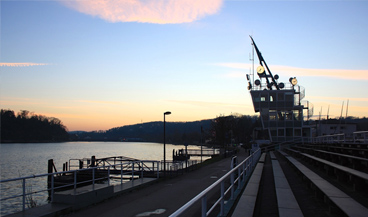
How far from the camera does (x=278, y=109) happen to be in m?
50.8

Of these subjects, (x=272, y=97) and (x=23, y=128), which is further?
(x=23, y=128)

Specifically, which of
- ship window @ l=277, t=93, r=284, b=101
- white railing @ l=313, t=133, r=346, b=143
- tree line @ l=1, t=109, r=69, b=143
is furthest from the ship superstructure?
tree line @ l=1, t=109, r=69, b=143

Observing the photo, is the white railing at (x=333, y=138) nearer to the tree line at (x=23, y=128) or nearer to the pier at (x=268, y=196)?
the pier at (x=268, y=196)

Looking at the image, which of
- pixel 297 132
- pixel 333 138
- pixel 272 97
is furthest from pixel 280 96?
pixel 333 138

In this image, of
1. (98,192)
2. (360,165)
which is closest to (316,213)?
(360,165)

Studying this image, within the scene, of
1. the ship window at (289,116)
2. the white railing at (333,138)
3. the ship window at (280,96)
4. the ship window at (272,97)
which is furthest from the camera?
the ship window at (272,97)

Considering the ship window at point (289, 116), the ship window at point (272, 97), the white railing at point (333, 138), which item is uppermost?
the ship window at point (272, 97)

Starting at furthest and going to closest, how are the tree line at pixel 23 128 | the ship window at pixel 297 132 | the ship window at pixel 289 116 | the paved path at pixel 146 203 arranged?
the tree line at pixel 23 128 → the ship window at pixel 289 116 → the ship window at pixel 297 132 → the paved path at pixel 146 203

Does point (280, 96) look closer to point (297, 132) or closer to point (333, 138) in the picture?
point (297, 132)

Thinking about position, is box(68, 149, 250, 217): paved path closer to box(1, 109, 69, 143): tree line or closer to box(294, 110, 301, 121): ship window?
box(294, 110, 301, 121): ship window

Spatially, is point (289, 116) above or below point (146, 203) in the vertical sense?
above

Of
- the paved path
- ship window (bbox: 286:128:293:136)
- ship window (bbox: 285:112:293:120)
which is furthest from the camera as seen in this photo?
ship window (bbox: 285:112:293:120)

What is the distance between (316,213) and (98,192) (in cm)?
900


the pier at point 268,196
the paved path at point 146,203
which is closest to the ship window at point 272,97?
the pier at point 268,196
